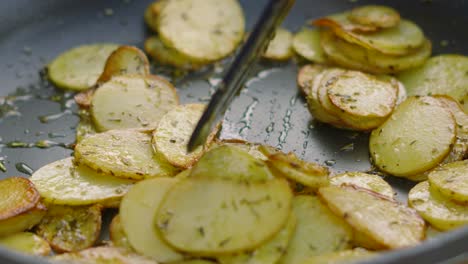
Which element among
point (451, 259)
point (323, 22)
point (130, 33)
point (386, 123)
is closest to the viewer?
point (451, 259)

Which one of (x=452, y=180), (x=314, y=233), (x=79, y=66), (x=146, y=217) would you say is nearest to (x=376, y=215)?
(x=314, y=233)

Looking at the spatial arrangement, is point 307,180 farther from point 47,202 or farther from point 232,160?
point 47,202

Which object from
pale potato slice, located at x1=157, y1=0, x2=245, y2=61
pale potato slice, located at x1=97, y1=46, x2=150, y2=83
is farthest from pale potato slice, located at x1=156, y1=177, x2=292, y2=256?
pale potato slice, located at x1=157, y1=0, x2=245, y2=61

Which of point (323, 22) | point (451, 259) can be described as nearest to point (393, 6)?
point (323, 22)

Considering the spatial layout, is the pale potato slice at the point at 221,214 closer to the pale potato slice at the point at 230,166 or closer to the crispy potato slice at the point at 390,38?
the pale potato slice at the point at 230,166

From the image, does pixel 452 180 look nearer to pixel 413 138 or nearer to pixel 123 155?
pixel 413 138
